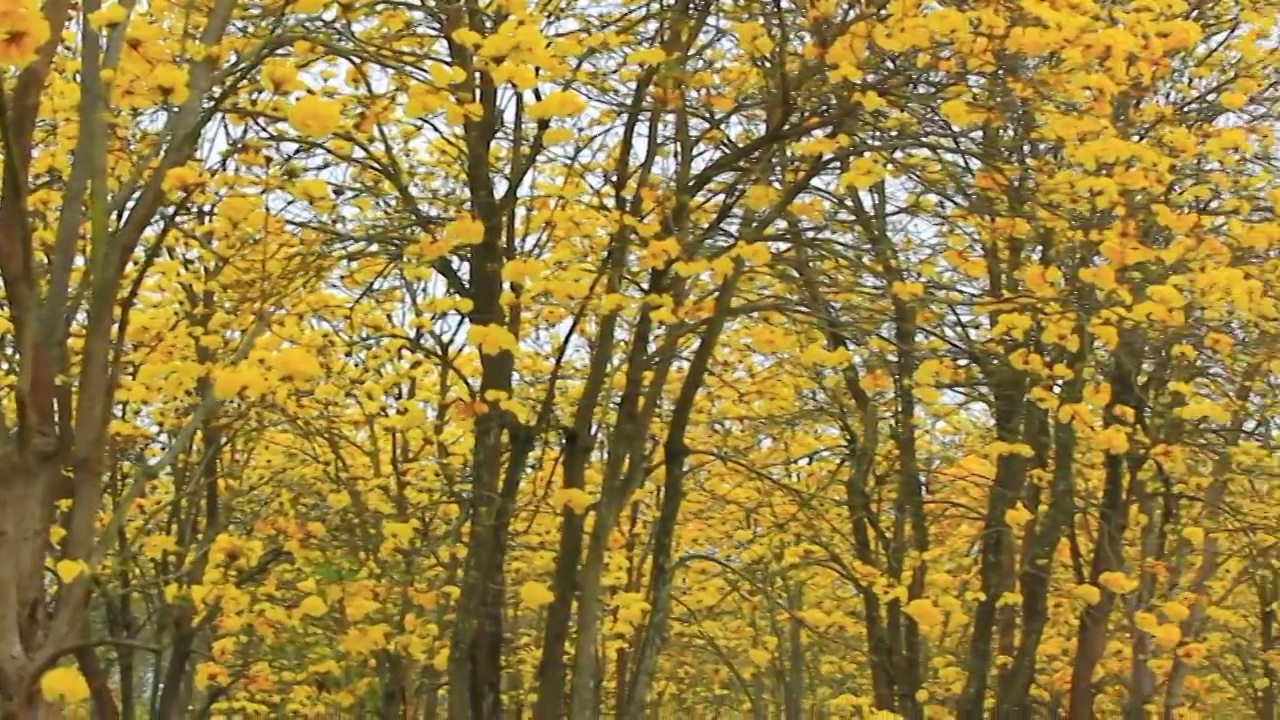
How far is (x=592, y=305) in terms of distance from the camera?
21.2ft

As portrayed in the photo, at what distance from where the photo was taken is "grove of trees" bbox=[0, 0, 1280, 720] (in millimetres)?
3828

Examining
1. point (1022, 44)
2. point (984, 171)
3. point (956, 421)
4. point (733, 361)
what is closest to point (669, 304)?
point (984, 171)

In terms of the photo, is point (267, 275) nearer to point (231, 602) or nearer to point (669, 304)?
point (669, 304)

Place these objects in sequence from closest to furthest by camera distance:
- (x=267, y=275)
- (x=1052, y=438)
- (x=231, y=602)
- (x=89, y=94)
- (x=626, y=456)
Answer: (x=89, y=94) < (x=267, y=275) < (x=626, y=456) < (x=231, y=602) < (x=1052, y=438)

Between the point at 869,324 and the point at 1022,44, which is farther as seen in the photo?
the point at 869,324

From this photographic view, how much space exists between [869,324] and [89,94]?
11.4ft

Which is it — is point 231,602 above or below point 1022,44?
below

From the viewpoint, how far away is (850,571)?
8555 millimetres

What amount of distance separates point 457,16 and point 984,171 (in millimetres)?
2337

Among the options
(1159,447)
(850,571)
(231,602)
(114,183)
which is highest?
(114,183)

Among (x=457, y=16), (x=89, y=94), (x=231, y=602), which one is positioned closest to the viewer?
(x=89, y=94)

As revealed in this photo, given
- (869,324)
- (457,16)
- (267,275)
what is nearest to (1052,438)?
(869,324)

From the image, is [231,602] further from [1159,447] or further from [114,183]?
[1159,447]

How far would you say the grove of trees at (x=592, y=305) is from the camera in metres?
3.83
